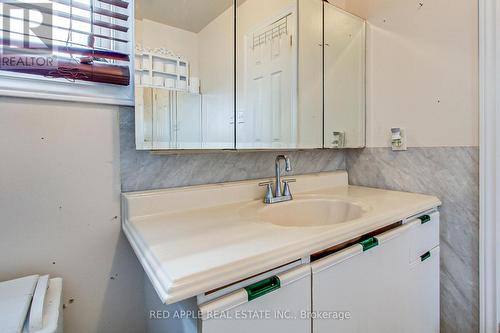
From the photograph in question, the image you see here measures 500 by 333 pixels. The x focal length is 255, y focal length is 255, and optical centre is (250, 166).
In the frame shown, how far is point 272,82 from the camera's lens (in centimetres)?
123

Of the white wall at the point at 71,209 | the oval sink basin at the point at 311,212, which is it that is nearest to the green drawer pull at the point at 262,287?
the oval sink basin at the point at 311,212

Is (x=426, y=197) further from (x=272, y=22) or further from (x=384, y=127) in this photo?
(x=272, y=22)

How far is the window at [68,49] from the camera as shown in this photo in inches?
28.4

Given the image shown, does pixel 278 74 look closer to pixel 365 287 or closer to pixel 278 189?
pixel 278 189

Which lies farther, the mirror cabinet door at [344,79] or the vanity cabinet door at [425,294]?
the mirror cabinet door at [344,79]

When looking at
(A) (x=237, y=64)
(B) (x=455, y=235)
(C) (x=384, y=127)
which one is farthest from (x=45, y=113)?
(B) (x=455, y=235)

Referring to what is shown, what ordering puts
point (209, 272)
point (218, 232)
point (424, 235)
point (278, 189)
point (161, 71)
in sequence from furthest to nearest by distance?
point (278, 189) → point (424, 235) → point (161, 71) → point (218, 232) → point (209, 272)

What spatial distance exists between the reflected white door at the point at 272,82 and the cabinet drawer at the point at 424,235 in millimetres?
615

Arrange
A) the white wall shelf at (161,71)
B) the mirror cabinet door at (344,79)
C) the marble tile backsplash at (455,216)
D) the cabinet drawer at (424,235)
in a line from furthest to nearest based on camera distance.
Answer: the mirror cabinet door at (344,79), the marble tile backsplash at (455,216), the cabinet drawer at (424,235), the white wall shelf at (161,71)

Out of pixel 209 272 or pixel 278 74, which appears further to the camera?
pixel 278 74

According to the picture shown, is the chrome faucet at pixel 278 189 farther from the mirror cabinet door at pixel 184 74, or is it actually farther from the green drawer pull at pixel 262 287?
the green drawer pull at pixel 262 287

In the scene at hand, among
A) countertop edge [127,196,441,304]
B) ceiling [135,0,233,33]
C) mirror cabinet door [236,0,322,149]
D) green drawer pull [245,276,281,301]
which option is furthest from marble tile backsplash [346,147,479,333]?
ceiling [135,0,233,33]

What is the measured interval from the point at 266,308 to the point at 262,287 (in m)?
0.05

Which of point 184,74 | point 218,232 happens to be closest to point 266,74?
point 184,74
